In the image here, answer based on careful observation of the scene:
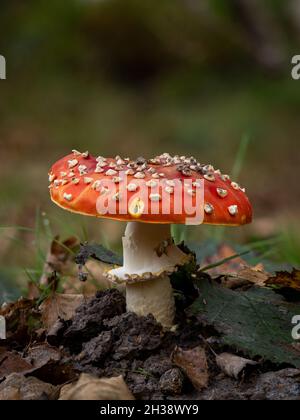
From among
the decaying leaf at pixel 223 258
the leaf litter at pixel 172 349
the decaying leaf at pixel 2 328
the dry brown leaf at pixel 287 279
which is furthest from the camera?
the decaying leaf at pixel 223 258

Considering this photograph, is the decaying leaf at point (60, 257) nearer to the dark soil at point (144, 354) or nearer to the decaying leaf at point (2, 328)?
the decaying leaf at point (2, 328)

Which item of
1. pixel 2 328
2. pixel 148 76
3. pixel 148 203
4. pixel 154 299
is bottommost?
pixel 2 328

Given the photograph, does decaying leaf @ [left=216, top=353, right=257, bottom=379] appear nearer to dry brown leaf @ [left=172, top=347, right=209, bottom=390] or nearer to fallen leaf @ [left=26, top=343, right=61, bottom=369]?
dry brown leaf @ [left=172, top=347, right=209, bottom=390]

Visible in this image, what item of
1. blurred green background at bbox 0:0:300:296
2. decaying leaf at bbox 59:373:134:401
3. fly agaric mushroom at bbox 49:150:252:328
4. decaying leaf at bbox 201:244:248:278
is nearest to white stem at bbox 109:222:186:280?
fly agaric mushroom at bbox 49:150:252:328

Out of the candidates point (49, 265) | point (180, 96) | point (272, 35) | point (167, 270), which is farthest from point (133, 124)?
point (167, 270)

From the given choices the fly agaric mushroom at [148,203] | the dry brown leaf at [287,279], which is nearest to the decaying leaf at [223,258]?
the dry brown leaf at [287,279]

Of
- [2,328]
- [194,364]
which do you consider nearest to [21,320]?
[2,328]

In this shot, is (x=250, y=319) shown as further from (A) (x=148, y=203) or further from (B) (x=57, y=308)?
(B) (x=57, y=308)
